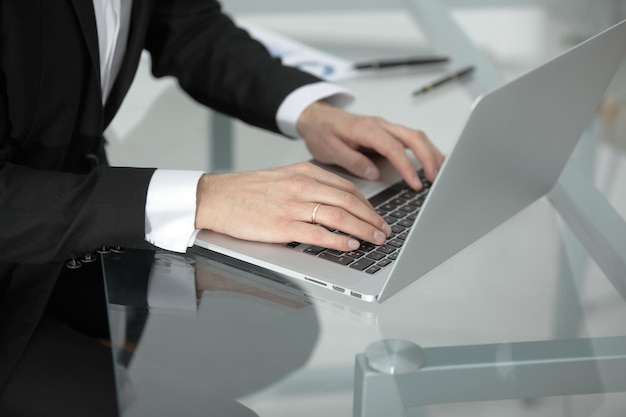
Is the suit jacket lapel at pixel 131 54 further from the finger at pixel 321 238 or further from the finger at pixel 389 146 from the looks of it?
the finger at pixel 321 238

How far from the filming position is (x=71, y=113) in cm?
143

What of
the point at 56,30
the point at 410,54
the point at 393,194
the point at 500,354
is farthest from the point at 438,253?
the point at 410,54

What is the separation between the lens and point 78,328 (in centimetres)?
162

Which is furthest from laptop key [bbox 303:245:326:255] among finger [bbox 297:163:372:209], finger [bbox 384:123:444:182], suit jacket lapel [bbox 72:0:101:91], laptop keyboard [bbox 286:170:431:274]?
suit jacket lapel [bbox 72:0:101:91]

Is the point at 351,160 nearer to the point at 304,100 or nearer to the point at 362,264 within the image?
the point at 304,100

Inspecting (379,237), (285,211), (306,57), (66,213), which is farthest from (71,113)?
(306,57)

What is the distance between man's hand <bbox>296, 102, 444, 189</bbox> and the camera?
1493 millimetres

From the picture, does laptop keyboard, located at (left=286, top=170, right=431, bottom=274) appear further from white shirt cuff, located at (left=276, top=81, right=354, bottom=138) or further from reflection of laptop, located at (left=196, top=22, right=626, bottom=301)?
white shirt cuff, located at (left=276, top=81, right=354, bottom=138)

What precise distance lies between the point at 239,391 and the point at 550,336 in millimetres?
362

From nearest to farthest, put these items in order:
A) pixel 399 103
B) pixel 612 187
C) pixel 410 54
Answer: pixel 612 187 → pixel 399 103 → pixel 410 54

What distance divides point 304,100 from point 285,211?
Answer: 0.50 metres

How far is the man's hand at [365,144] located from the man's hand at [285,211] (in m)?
0.21

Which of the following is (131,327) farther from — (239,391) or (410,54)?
(410,54)

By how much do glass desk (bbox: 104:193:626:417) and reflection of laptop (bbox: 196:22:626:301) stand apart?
0.02 meters
